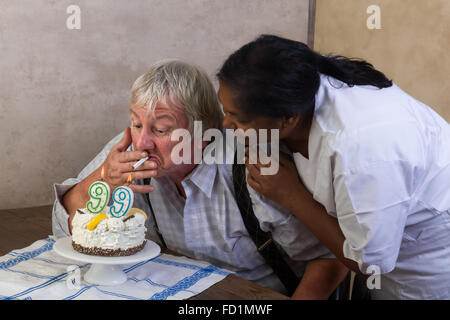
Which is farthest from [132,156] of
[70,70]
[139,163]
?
[70,70]

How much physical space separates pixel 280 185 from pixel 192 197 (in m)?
0.36

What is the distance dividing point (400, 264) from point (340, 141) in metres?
0.50

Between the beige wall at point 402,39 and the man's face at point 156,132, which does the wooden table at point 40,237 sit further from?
the beige wall at point 402,39

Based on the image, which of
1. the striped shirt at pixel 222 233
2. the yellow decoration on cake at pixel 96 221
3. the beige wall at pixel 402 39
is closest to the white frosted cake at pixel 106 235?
the yellow decoration on cake at pixel 96 221

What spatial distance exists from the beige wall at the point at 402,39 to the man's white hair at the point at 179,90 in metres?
1.24

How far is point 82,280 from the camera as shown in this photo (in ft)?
4.80

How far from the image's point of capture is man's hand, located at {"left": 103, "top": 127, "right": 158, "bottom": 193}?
5.49ft

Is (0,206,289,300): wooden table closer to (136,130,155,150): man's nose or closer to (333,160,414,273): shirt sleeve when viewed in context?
(333,160,414,273): shirt sleeve

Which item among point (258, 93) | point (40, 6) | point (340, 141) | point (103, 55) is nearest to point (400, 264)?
point (340, 141)

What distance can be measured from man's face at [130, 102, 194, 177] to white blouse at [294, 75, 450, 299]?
0.41m

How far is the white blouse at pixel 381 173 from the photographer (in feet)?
4.22

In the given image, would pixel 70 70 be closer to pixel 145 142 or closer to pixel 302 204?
pixel 145 142

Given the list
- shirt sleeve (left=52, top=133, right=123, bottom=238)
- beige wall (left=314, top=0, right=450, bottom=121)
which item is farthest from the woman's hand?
beige wall (left=314, top=0, right=450, bottom=121)
